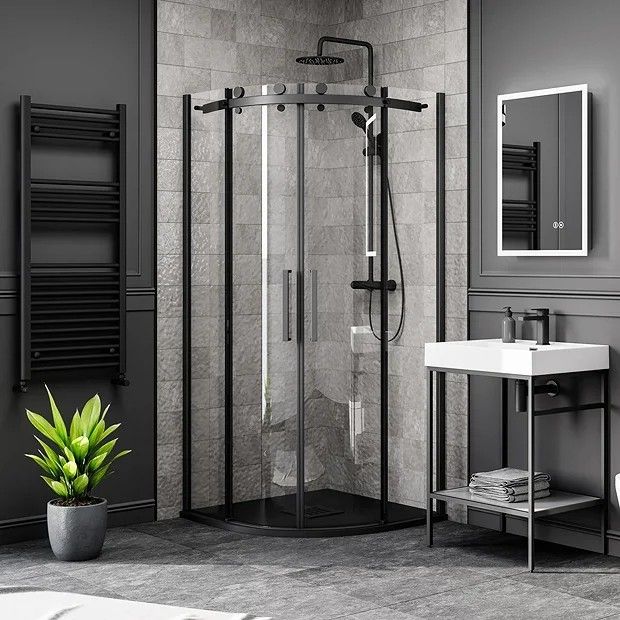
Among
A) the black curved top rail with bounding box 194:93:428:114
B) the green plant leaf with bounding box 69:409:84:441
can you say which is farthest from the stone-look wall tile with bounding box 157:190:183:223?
the green plant leaf with bounding box 69:409:84:441

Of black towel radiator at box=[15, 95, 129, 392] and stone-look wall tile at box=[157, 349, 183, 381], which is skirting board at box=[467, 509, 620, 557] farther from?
black towel radiator at box=[15, 95, 129, 392]

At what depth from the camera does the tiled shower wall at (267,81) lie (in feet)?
16.7

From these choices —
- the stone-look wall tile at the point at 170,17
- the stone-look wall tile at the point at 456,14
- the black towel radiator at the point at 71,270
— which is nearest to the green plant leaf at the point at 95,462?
the black towel radiator at the point at 71,270

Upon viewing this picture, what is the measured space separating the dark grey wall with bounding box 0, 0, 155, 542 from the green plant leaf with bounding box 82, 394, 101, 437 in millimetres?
339

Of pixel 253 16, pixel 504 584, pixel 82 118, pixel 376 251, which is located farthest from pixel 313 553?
pixel 253 16

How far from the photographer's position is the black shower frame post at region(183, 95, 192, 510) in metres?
5.21

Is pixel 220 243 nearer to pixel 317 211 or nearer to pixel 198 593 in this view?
→ pixel 317 211

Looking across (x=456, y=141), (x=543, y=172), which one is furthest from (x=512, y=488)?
(x=456, y=141)

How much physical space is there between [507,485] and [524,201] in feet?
4.09

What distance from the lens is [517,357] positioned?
4293mm

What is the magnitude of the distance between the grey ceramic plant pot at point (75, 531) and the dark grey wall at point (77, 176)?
16.1 inches

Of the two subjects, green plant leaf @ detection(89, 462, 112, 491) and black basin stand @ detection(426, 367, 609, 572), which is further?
green plant leaf @ detection(89, 462, 112, 491)

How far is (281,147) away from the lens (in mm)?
4832

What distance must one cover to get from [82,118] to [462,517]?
2.58 m
